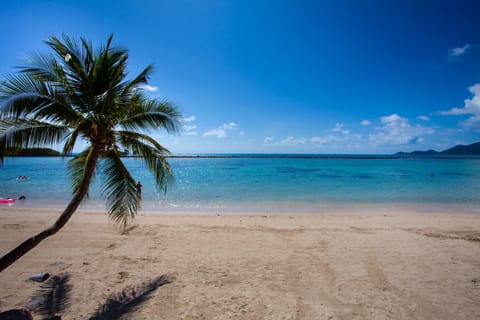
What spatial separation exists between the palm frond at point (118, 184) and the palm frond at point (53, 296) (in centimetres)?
144

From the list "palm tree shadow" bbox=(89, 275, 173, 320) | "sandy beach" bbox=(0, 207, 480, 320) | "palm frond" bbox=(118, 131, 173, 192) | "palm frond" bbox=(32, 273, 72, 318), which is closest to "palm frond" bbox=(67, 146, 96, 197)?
"palm frond" bbox=(118, 131, 173, 192)

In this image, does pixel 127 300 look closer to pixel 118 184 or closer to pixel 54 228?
pixel 54 228

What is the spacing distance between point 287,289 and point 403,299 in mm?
2007

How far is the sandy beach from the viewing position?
134 inches

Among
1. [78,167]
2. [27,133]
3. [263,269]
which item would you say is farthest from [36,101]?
[263,269]

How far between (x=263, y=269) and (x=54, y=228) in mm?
3942

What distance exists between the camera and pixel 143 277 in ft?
14.0

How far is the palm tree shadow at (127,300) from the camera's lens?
3199 millimetres

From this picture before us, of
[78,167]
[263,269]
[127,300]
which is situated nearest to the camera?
[127,300]

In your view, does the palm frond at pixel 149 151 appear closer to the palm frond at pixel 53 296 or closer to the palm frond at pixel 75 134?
the palm frond at pixel 75 134

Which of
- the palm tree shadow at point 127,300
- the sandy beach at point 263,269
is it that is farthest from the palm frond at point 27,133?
the palm tree shadow at point 127,300

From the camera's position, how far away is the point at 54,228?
3135 millimetres

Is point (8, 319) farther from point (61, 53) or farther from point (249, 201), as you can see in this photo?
point (249, 201)

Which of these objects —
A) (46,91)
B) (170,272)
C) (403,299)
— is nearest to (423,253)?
(403,299)
